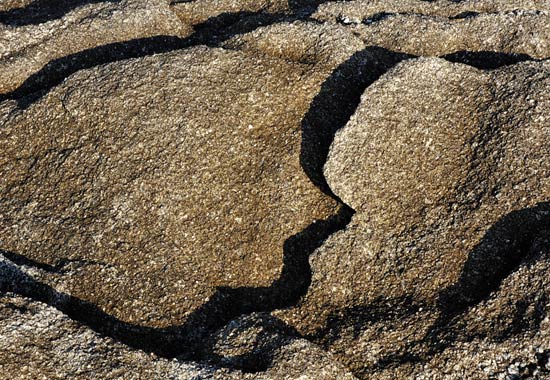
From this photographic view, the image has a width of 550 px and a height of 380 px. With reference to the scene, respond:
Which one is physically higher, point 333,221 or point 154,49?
point 154,49

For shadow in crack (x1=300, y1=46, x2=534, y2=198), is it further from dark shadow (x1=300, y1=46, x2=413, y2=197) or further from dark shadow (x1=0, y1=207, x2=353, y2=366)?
dark shadow (x1=0, y1=207, x2=353, y2=366)

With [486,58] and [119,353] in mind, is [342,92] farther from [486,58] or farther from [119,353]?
Answer: [119,353]

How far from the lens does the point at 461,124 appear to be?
22.5 m

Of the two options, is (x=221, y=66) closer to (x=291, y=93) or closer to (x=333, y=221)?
(x=291, y=93)

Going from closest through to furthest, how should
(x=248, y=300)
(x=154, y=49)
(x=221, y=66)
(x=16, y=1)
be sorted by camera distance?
(x=248, y=300), (x=221, y=66), (x=154, y=49), (x=16, y=1)

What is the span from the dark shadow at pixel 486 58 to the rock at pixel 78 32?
12334 millimetres

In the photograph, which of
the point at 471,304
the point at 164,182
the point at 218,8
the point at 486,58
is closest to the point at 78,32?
the point at 218,8

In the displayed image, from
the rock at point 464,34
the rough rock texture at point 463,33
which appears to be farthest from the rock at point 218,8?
the rock at point 464,34

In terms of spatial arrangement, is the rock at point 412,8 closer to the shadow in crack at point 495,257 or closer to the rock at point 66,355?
the shadow in crack at point 495,257

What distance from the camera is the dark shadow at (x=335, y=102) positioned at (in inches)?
882

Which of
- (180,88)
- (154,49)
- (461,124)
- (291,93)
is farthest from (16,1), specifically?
(461,124)

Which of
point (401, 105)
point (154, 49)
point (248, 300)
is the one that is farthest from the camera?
point (154, 49)

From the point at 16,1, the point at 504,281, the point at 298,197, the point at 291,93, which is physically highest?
the point at 16,1

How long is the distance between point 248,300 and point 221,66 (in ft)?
31.6
